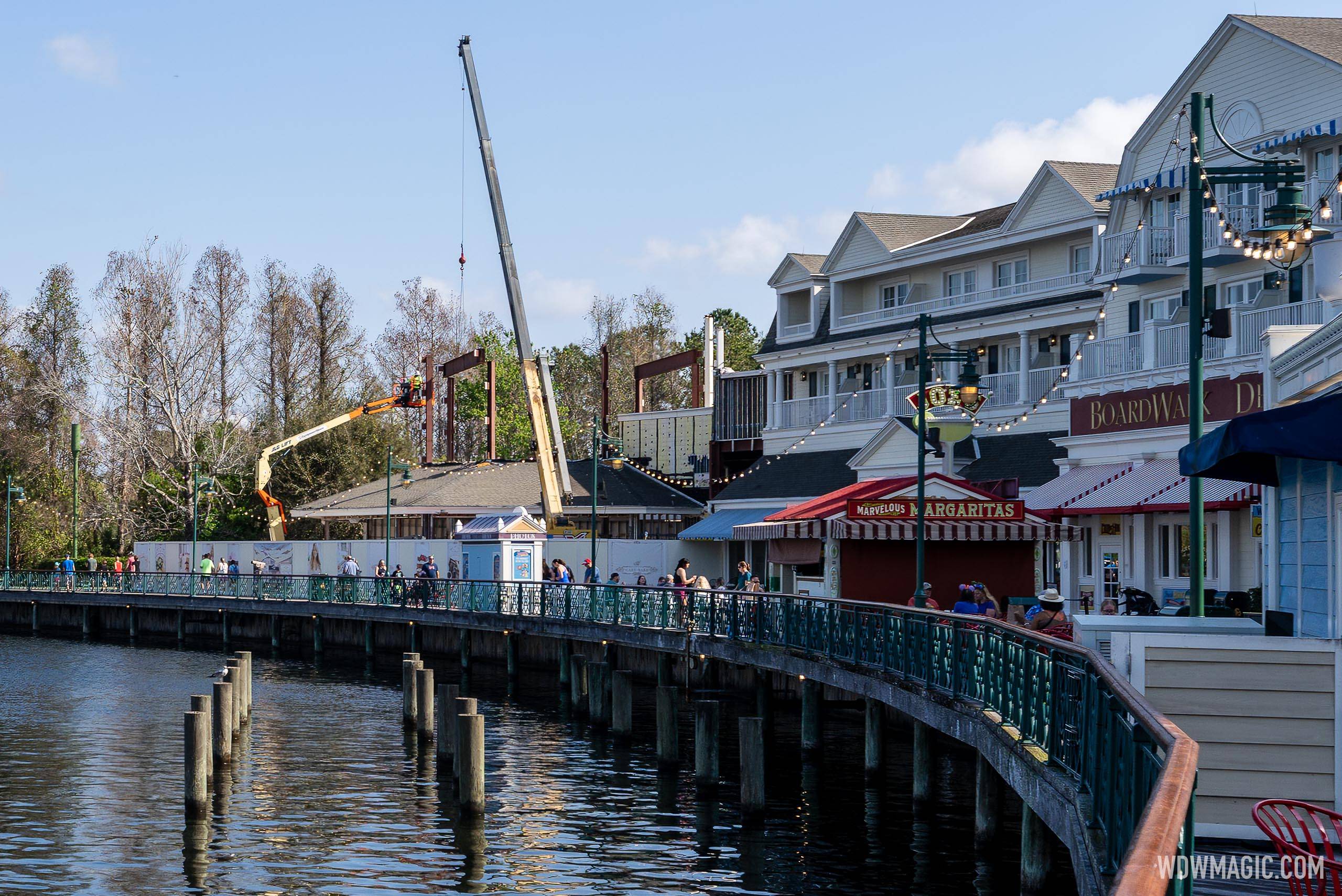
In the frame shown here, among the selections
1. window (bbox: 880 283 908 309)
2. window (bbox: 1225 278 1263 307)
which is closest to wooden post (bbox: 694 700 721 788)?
window (bbox: 1225 278 1263 307)

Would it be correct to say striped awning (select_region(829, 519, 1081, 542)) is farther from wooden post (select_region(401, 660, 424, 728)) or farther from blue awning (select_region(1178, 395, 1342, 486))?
blue awning (select_region(1178, 395, 1342, 486))

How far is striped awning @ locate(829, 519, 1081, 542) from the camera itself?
29.1m

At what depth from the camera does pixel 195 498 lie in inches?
2495

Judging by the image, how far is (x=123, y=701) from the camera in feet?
126

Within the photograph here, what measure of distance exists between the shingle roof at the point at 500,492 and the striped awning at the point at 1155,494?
1134 inches

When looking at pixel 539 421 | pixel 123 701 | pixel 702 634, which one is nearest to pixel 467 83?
pixel 539 421

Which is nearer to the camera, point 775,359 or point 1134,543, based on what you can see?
point 1134,543

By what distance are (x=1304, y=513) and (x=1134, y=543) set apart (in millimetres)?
20768

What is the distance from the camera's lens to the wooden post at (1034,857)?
53.7 ft

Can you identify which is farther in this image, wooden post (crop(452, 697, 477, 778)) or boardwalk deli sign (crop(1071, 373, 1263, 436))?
boardwalk deli sign (crop(1071, 373, 1263, 436))

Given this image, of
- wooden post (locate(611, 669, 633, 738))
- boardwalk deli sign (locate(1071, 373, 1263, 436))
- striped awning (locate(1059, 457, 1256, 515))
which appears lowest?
wooden post (locate(611, 669, 633, 738))

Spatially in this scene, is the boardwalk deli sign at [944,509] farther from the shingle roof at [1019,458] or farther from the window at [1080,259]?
the window at [1080,259]

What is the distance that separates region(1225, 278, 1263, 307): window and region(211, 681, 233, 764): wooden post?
21.6m

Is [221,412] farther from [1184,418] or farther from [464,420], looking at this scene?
[1184,418]
